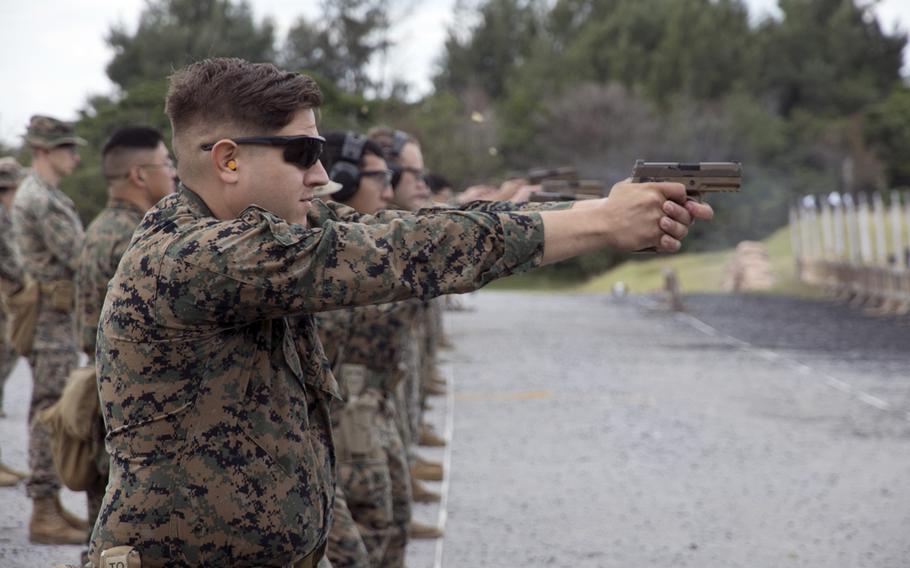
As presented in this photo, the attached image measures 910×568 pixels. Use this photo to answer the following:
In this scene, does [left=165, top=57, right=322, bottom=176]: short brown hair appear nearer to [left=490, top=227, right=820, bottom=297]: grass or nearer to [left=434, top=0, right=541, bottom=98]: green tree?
[left=490, top=227, right=820, bottom=297]: grass

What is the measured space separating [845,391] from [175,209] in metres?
11.6

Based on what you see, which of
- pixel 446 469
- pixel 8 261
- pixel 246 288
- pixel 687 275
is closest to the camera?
pixel 246 288

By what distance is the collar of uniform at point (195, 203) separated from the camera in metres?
2.86

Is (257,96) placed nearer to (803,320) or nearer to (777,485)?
(777,485)

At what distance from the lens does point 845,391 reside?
44.2ft

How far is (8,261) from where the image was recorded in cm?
834

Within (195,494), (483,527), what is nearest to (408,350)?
(483,527)

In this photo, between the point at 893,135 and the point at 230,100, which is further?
the point at 893,135

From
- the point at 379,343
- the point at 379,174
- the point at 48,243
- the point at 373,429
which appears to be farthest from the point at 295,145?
the point at 48,243

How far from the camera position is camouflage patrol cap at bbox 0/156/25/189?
32.8 feet

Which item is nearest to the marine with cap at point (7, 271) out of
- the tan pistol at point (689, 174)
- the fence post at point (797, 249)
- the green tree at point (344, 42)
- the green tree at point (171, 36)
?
the tan pistol at point (689, 174)

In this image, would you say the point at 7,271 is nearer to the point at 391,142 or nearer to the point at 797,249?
the point at 391,142

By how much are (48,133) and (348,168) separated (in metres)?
2.82

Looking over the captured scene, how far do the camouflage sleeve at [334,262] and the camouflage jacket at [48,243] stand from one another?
198 inches
